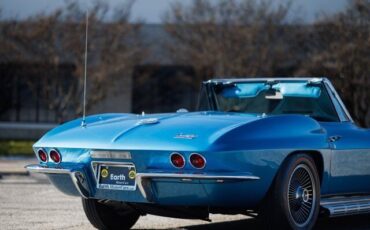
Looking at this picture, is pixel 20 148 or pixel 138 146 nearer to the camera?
pixel 138 146

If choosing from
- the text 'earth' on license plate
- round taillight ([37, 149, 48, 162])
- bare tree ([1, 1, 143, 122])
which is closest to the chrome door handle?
the text 'earth' on license plate

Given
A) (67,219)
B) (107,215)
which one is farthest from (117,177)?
(67,219)

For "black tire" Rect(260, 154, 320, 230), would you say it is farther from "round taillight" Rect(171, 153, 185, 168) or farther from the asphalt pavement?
the asphalt pavement

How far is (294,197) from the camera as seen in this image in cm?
652

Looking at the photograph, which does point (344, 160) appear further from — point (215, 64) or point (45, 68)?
point (45, 68)

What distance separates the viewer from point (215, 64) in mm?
22406

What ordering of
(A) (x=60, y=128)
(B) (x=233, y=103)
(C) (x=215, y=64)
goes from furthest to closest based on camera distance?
(C) (x=215, y=64) → (B) (x=233, y=103) → (A) (x=60, y=128)

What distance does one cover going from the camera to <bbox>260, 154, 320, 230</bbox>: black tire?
626 cm

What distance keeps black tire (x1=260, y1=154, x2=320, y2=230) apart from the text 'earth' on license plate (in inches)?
44.0

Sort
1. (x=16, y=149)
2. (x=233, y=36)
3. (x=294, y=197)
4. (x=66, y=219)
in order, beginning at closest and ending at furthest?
(x=294, y=197) → (x=66, y=219) → (x=16, y=149) → (x=233, y=36)

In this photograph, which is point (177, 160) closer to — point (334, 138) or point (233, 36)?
point (334, 138)

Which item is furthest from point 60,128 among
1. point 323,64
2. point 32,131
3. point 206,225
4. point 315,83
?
point 32,131

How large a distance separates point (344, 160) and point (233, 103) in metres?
1.57

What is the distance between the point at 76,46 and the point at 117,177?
16.5m
